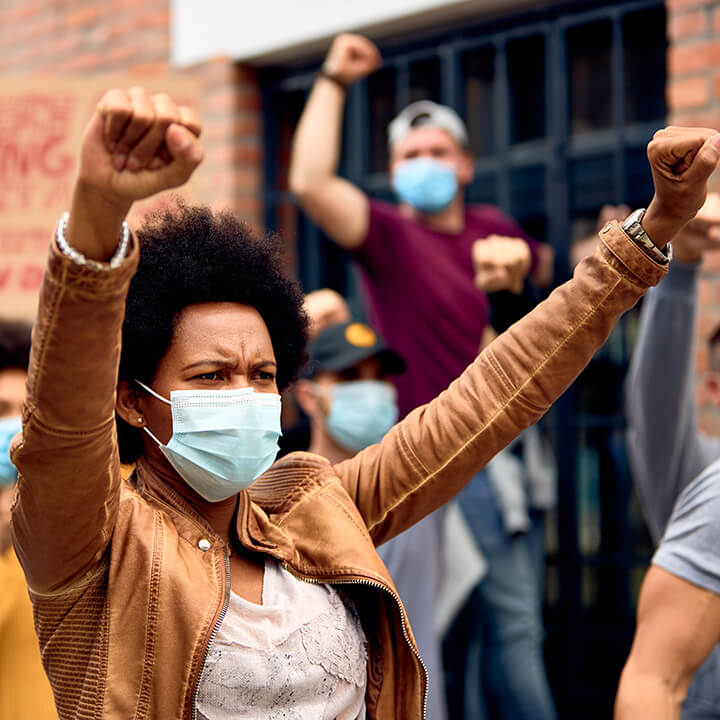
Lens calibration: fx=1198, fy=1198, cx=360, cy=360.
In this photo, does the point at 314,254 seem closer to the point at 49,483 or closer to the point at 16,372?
the point at 16,372

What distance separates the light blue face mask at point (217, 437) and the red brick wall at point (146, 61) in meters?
3.66

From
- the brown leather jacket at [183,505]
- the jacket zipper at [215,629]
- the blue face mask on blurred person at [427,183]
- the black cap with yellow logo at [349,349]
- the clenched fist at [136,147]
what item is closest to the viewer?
the clenched fist at [136,147]

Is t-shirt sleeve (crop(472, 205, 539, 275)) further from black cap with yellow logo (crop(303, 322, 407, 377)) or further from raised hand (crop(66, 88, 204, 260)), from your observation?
raised hand (crop(66, 88, 204, 260))

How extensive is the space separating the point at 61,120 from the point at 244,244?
3405 millimetres

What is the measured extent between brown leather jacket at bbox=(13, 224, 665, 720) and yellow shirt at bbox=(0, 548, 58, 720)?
3.44 ft

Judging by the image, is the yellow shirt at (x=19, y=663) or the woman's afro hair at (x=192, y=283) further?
the yellow shirt at (x=19, y=663)

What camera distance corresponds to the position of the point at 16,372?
3557 millimetres

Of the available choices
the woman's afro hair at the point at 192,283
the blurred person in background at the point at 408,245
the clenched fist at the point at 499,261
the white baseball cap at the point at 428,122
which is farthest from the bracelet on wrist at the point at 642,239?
the white baseball cap at the point at 428,122

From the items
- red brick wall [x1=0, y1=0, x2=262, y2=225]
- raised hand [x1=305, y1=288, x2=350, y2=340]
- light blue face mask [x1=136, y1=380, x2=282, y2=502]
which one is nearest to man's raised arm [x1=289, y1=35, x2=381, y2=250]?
raised hand [x1=305, y1=288, x2=350, y2=340]

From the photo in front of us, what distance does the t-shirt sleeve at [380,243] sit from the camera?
4.34 metres

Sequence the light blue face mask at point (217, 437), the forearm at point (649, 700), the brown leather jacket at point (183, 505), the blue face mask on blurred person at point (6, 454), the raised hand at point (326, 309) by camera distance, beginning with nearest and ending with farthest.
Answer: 1. the brown leather jacket at point (183, 505)
2. the light blue face mask at point (217, 437)
3. the forearm at point (649, 700)
4. the blue face mask on blurred person at point (6, 454)
5. the raised hand at point (326, 309)

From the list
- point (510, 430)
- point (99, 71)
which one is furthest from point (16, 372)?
A: point (99, 71)

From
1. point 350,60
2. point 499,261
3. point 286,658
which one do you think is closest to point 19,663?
point 286,658

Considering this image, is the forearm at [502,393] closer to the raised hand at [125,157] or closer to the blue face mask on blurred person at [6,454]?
the raised hand at [125,157]
